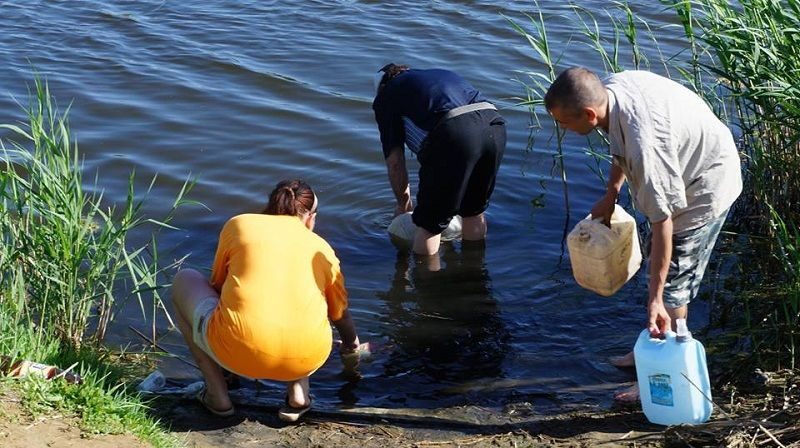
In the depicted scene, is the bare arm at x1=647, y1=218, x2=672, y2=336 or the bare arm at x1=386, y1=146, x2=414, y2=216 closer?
the bare arm at x1=647, y1=218, x2=672, y2=336

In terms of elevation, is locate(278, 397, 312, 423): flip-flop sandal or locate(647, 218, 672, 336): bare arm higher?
locate(647, 218, 672, 336): bare arm

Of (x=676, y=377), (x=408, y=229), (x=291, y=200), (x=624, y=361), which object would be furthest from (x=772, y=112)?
(x=291, y=200)

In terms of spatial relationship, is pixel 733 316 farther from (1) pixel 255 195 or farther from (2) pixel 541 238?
(1) pixel 255 195

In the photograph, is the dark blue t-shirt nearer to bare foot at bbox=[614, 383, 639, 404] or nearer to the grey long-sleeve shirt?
the grey long-sleeve shirt

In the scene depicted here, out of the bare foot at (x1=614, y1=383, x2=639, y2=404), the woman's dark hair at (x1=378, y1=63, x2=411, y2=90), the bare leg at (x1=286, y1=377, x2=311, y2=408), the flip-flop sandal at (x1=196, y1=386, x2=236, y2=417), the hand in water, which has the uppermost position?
the woman's dark hair at (x1=378, y1=63, x2=411, y2=90)

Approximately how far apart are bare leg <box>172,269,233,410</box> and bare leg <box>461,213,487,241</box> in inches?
105

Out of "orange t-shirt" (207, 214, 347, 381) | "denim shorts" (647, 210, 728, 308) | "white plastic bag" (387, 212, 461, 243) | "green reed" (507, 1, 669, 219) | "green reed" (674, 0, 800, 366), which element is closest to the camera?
"orange t-shirt" (207, 214, 347, 381)

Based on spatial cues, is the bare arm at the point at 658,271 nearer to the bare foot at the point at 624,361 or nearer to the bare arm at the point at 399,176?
the bare foot at the point at 624,361

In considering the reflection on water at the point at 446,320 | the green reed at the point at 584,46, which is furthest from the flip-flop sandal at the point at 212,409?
the green reed at the point at 584,46

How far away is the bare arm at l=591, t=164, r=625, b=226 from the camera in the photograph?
520 centimetres

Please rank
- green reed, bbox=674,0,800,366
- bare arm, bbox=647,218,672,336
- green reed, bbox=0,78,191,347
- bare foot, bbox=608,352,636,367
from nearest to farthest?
bare arm, bbox=647,218,672,336
green reed, bbox=0,78,191,347
green reed, bbox=674,0,800,366
bare foot, bbox=608,352,636,367

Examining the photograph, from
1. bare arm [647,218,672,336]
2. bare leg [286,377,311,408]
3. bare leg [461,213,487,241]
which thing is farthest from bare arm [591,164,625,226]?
bare leg [461,213,487,241]

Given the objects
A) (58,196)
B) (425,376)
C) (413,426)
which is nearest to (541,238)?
(425,376)

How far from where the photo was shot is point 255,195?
27.6ft
